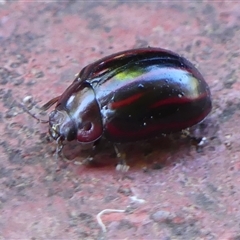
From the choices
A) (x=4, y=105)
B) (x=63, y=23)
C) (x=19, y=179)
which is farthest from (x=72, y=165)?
(x=63, y=23)

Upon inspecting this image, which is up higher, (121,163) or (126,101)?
(126,101)

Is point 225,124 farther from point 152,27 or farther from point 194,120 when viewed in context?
point 152,27

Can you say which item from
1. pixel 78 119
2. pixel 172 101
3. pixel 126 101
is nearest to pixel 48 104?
pixel 78 119

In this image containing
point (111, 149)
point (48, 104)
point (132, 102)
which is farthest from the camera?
point (48, 104)

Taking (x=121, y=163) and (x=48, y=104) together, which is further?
(x=48, y=104)

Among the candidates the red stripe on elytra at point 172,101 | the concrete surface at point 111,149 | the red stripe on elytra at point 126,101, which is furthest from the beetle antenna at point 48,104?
the red stripe on elytra at point 172,101

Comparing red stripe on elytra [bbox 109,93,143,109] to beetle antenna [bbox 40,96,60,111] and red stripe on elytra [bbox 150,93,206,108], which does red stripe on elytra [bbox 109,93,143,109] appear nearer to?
Answer: red stripe on elytra [bbox 150,93,206,108]

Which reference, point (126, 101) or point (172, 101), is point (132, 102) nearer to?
point (126, 101)

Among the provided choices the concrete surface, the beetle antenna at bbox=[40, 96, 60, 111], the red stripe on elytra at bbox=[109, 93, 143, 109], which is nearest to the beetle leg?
the concrete surface
